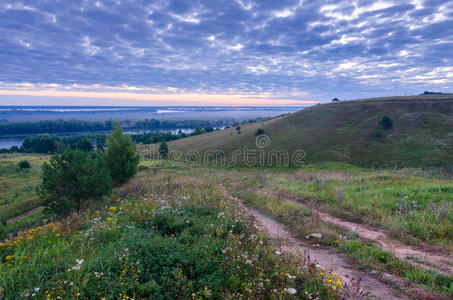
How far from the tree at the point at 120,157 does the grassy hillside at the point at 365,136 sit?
1046 inches

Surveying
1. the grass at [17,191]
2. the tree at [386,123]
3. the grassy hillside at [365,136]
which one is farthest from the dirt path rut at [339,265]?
the tree at [386,123]

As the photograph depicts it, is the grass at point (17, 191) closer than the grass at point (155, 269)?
No

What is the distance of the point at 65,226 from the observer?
6938 millimetres

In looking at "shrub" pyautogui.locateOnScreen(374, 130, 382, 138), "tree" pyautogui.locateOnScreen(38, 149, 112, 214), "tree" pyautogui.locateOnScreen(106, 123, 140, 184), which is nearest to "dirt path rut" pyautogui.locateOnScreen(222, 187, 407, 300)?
"tree" pyautogui.locateOnScreen(38, 149, 112, 214)

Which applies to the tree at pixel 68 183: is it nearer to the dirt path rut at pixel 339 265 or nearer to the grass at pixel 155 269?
the grass at pixel 155 269

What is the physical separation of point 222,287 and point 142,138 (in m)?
116

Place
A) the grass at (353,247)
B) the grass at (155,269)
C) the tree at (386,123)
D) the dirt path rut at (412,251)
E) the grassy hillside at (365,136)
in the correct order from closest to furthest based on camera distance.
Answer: the grass at (155,269) → the grass at (353,247) → the dirt path rut at (412,251) → the grassy hillside at (365,136) → the tree at (386,123)

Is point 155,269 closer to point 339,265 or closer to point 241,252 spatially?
point 241,252

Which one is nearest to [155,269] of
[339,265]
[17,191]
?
[339,265]

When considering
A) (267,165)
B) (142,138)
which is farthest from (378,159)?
(142,138)

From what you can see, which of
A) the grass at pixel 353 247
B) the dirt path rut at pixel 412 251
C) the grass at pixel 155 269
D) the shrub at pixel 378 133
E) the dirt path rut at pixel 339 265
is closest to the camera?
the grass at pixel 155 269

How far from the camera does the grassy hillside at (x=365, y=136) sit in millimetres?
39844

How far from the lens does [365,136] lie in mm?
48500

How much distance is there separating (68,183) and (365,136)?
53320 mm
